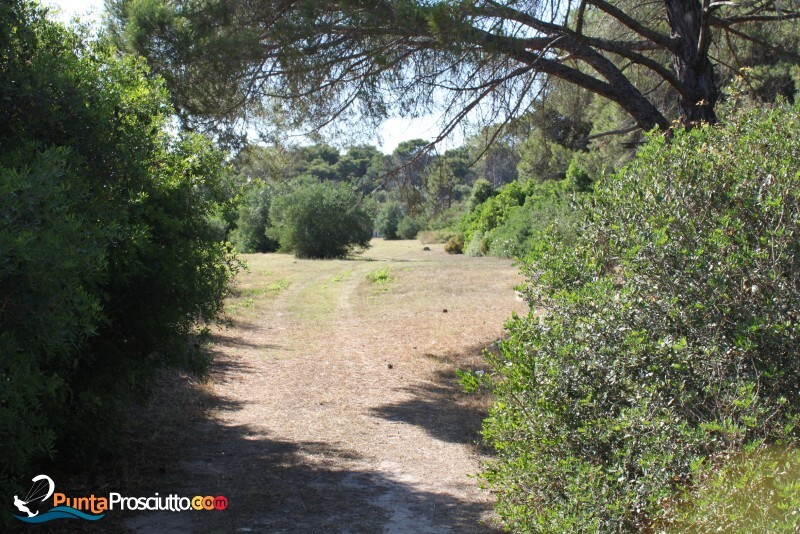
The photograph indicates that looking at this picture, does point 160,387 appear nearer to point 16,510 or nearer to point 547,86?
point 16,510

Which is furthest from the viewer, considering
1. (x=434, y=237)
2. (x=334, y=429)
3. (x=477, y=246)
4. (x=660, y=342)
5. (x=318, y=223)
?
(x=434, y=237)

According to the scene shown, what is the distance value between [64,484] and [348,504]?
1.90 metres

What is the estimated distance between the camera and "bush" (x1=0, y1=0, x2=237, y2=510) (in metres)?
2.96

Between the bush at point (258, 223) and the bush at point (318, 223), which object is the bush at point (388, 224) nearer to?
the bush at point (258, 223)

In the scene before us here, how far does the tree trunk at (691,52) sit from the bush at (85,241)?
613 cm

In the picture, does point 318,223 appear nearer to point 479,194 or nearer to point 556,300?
point 479,194

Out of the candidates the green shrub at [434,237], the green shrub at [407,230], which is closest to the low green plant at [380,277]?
the green shrub at [434,237]

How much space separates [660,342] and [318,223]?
35.4m

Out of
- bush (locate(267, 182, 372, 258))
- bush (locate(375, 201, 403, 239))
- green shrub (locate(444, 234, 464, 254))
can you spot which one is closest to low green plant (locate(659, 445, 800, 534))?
bush (locate(267, 182, 372, 258))

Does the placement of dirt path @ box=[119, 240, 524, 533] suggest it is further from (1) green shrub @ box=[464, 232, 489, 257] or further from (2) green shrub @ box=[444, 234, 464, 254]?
(2) green shrub @ box=[444, 234, 464, 254]

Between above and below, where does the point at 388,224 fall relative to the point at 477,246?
above

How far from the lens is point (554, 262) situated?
4.10 m

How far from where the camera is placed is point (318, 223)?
1495 inches

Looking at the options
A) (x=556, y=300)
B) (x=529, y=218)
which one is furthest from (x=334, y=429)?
(x=529, y=218)
